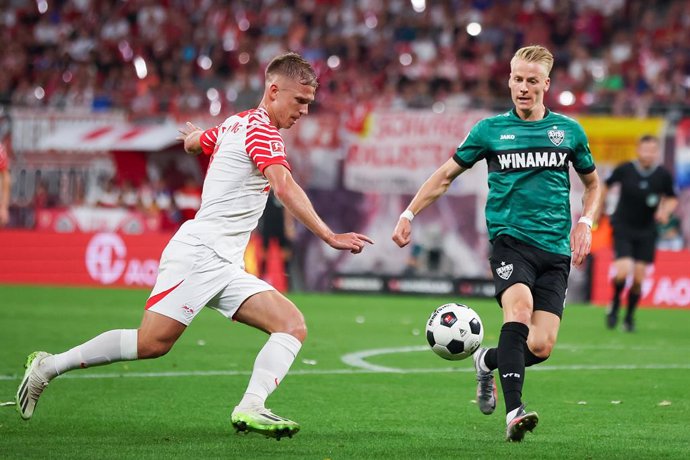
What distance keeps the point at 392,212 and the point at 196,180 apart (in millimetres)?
4424

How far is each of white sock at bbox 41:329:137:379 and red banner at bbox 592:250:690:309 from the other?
535 inches

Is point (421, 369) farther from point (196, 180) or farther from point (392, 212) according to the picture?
point (196, 180)

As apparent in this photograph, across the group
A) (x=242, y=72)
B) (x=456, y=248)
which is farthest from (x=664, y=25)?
(x=242, y=72)

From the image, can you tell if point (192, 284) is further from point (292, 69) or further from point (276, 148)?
point (292, 69)

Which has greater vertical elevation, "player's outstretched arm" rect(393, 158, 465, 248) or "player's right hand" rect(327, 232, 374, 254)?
"player's outstretched arm" rect(393, 158, 465, 248)

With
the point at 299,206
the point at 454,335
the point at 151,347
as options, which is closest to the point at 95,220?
the point at 454,335

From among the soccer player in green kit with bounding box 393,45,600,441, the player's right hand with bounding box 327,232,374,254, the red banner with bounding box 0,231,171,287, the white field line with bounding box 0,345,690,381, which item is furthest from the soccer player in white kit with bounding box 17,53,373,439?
the red banner with bounding box 0,231,171,287

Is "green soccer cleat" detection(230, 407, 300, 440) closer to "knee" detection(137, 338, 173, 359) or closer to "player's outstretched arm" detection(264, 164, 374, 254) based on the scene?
"knee" detection(137, 338, 173, 359)

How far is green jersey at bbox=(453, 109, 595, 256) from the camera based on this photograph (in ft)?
23.6

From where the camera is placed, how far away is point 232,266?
6.78 m

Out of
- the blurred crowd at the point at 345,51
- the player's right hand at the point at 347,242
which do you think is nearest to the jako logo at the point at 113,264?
the blurred crowd at the point at 345,51

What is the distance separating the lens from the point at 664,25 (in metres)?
23.0

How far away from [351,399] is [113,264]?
14.2 metres

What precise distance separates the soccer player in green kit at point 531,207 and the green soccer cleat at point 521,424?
0.53 meters
